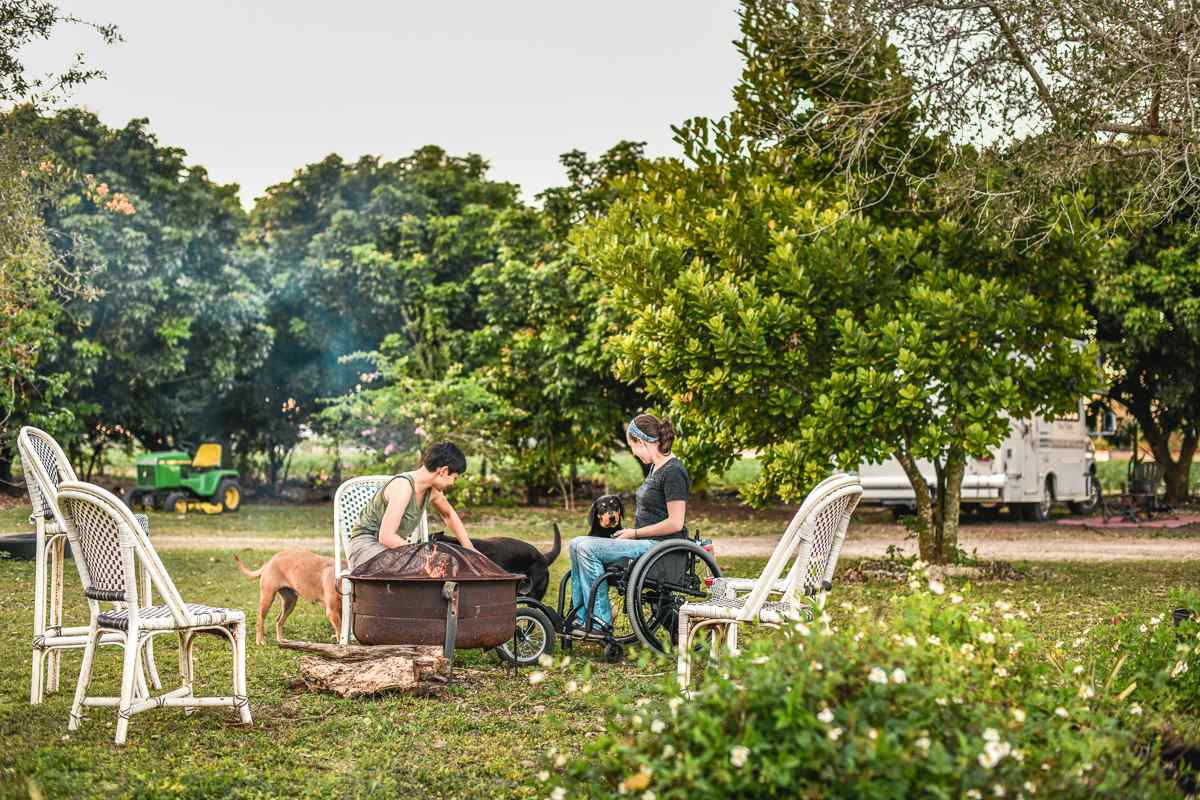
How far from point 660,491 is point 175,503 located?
1750 cm

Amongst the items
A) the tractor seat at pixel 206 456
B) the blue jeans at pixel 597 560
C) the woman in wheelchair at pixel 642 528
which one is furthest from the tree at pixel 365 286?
the blue jeans at pixel 597 560

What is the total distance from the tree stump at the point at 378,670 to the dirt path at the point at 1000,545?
963 cm

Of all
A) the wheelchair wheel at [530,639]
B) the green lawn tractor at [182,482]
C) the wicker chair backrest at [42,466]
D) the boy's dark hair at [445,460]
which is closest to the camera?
the wicker chair backrest at [42,466]

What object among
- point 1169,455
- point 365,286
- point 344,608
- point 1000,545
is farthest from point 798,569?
point 1169,455

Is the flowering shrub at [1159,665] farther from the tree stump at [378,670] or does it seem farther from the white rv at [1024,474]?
the white rv at [1024,474]

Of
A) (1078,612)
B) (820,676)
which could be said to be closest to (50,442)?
(820,676)

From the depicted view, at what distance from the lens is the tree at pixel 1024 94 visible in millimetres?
9297

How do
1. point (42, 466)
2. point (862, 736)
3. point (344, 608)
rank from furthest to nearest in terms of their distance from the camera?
point (344, 608)
point (42, 466)
point (862, 736)

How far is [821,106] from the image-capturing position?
505 inches

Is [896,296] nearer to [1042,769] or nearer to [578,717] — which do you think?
[578,717]

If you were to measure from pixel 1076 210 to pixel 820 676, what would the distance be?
904 centimetres

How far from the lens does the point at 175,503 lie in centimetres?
2428

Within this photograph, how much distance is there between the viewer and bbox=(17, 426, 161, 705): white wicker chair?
6777 millimetres

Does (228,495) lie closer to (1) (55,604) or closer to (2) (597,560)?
(2) (597,560)
